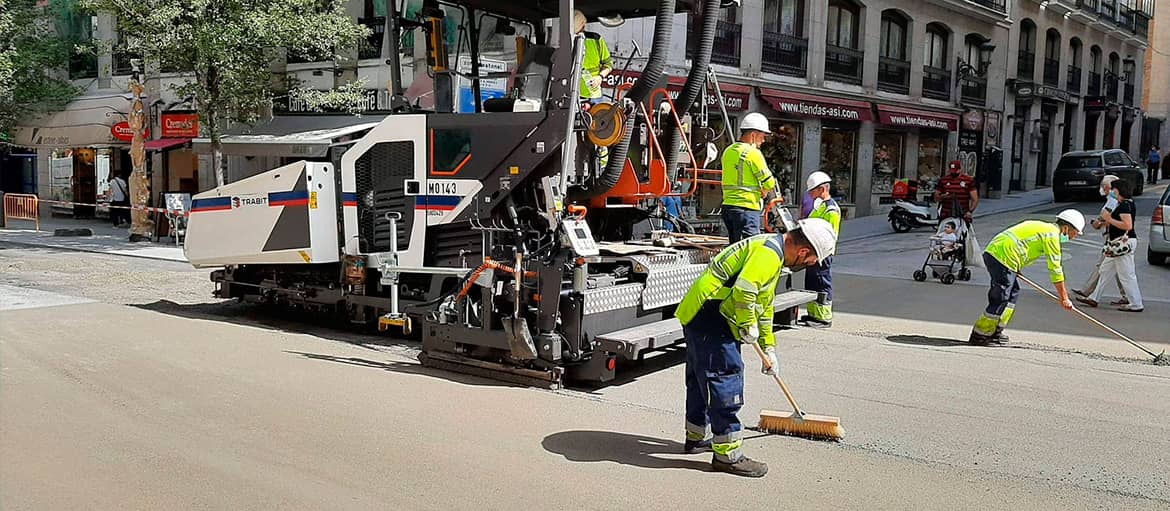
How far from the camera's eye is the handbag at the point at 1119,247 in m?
11.2

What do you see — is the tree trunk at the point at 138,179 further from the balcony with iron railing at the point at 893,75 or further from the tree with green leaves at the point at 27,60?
the balcony with iron railing at the point at 893,75

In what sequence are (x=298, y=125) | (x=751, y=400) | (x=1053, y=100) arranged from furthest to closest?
1. (x=1053, y=100)
2. (x=298, y=125)
3. (x=751, y=400)

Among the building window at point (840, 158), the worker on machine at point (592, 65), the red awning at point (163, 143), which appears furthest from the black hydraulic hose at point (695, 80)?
the red awning at point (163, 143)

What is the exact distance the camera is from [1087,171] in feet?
88.8

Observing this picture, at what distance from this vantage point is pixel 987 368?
8086mm

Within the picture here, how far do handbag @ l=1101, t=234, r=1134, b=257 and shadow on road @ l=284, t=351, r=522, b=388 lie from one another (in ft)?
26.4

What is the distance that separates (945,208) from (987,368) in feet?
24.2

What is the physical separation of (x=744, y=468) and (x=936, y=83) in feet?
85.3

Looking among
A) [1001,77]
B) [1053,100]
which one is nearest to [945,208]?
Result: [1001,77]

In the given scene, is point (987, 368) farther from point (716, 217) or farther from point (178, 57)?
point (178, 57)

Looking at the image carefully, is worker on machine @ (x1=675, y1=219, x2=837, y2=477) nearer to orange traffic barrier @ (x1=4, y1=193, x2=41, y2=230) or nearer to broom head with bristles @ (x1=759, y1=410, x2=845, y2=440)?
broom head with bristles @ (x1=759, y1=410, x2=845, y2=440)

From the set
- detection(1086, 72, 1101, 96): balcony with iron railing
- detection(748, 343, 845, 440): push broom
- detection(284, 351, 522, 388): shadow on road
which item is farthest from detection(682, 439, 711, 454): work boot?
detection(1086, 72, 1101, 96): balcony with iron railing

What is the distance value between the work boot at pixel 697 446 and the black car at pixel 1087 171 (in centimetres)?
2508

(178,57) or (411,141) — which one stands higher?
(178,57)
